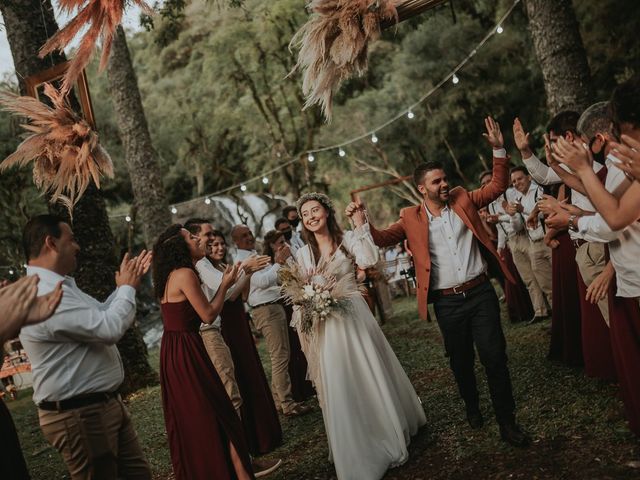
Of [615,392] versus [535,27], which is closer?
[615,392]

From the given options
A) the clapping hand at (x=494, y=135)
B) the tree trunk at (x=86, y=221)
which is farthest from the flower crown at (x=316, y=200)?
the tree trunk at (x=86, y=221)

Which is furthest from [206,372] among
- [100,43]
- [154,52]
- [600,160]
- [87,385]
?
[154,52]

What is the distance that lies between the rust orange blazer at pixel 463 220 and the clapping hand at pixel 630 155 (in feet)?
5.20

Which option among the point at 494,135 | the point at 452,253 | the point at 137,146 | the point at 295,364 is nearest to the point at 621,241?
the point at 494,135

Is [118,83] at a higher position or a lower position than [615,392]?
higher

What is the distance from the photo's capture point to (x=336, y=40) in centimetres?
396

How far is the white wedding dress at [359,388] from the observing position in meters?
4.30

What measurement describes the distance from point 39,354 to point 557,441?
3.47 m

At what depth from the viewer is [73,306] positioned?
320 centimetres

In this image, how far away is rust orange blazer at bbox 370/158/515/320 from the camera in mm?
4480

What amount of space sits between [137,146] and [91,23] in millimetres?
8193

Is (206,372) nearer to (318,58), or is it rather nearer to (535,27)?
(318,58)

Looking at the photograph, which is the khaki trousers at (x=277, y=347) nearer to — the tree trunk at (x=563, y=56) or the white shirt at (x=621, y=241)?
the white shirt at (x=621, y=241)

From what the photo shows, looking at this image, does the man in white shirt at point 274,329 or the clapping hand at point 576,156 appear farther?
the man in white shirt at point 274,329
